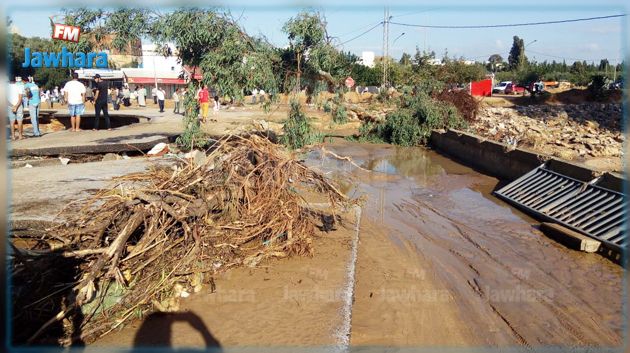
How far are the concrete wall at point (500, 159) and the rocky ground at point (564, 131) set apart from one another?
1.00 m

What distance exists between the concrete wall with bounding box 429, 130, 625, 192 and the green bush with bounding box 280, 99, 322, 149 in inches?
205

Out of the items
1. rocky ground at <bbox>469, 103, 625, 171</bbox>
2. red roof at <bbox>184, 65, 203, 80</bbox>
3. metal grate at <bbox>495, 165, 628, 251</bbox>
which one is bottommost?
metal grate at <bbox>495, 165, 628, 251</bbox>

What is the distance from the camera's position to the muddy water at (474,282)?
5.06m

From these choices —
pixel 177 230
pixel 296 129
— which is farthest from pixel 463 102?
pixel 177 230

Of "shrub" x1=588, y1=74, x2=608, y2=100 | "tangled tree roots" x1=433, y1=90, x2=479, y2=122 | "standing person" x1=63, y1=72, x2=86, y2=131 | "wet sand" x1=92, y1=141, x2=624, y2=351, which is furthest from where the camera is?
"shrub" x1=588, y1=74, x2=608, y2=100

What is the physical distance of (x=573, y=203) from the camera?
9.38 meters

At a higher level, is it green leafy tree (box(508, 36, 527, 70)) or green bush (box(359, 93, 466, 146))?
green leafy tree (box(508, 36, 527, 70))

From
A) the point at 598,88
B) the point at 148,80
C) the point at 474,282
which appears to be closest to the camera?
the point at 474,282

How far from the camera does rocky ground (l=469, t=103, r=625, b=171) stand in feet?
56.1

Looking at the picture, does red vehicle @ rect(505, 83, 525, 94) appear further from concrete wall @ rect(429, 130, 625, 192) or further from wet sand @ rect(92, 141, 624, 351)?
wet sand @ rect(92, 141, 624, 351)

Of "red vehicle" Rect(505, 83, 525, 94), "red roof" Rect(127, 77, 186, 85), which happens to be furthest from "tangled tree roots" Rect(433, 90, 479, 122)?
"red vehicle" Rect(505, 83, 525, 94)

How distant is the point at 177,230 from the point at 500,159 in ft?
34.7

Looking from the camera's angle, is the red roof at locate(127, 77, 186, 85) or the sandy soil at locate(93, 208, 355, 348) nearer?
the sandy soil at locate(93, 208, 355, 348)

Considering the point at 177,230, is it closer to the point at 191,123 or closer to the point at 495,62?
the point at 191,123
